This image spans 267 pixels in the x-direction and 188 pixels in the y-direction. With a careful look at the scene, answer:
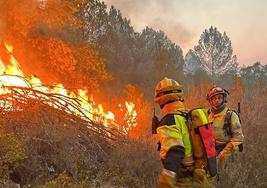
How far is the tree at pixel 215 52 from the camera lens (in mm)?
57312

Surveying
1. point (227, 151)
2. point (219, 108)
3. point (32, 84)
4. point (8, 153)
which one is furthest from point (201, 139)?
point (32, 84)

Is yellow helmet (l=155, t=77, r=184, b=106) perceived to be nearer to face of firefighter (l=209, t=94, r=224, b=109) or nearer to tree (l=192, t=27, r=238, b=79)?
face of firefighter (l=209, t=94, r=224, b=109)

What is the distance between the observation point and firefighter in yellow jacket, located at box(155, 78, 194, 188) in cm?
410

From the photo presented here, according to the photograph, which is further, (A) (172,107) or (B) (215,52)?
(B) (215,52)

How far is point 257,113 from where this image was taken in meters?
13.3

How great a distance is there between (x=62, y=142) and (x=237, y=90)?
8775mm

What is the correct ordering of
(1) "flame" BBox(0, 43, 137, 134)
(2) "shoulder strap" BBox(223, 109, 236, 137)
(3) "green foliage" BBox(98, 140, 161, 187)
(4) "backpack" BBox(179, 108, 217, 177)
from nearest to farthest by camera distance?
1. (4) "backpack" BBox(179, 108, 217, 177)
2. (2) "shoulder strap" BBox(223, 109, 236, 137)
3. (3) "green foliage" BBox(98, 140, 161, 187)
4. (1) "flame" BBox(0, 43, 137, 134)

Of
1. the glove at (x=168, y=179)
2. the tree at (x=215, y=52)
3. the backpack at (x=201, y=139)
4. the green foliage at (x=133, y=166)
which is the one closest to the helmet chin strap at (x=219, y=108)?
the green foliage at (x=133, y=166)

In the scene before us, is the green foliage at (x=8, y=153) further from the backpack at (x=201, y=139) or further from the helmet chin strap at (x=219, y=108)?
the backpack at (x=201, y=139)

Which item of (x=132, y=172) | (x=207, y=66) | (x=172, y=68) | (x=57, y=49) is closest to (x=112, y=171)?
(x=132, y=172)

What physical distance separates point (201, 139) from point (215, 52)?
5554 cm

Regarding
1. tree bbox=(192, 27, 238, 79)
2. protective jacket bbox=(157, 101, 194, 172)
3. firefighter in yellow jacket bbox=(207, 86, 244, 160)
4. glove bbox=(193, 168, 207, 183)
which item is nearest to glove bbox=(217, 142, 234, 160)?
firefighter in yellow jacket bbox=(207, 86, 244, 160)

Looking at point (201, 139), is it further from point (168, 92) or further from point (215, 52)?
point (215, 52)

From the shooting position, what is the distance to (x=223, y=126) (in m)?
6.77
